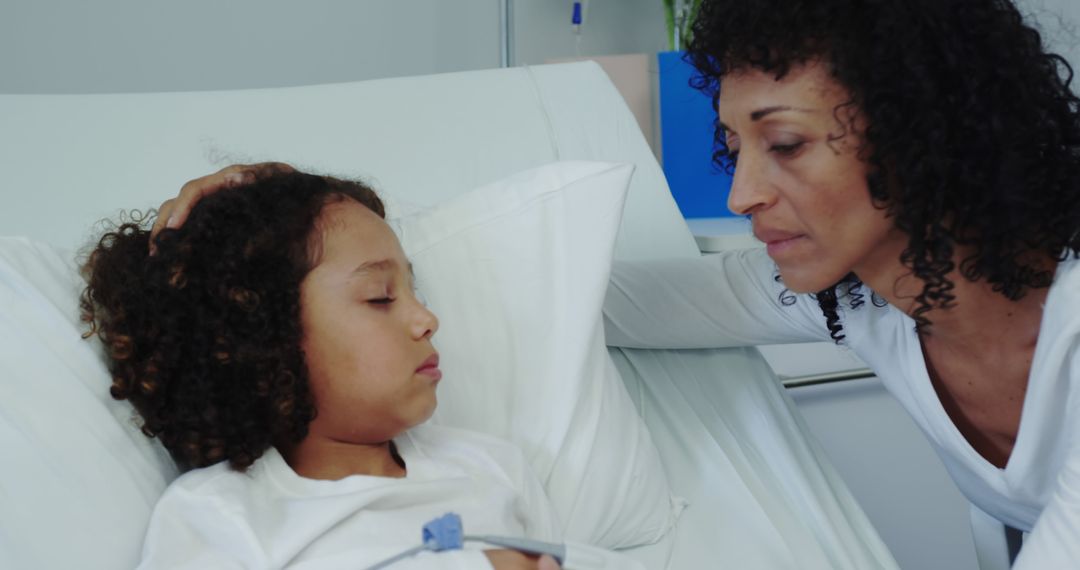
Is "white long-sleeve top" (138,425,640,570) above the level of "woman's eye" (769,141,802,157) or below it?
below

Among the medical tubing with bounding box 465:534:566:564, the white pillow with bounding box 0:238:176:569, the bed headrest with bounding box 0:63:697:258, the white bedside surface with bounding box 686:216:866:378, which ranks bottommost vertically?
the white bedside surface with bounding box 686:216:866:378

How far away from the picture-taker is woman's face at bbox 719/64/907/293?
0.95m

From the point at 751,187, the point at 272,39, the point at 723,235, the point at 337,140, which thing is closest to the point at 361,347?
the point at 751,187

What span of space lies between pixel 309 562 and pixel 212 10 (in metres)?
1.55

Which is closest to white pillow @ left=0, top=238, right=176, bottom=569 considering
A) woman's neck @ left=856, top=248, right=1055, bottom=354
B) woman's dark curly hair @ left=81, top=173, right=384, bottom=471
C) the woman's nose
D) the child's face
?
woman's dark curly hair @ left=81, top=173, right=384, bottom=471

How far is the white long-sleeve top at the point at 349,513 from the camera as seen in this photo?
2.72 feet

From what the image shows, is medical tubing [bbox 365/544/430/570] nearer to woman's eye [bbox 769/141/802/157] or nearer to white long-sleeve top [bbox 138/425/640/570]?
white long-sleeve top [bbox 138/425/640/570]

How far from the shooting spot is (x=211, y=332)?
0.93 meters

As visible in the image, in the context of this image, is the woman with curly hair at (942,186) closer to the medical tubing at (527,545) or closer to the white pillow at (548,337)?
the white pillow at (548,337)

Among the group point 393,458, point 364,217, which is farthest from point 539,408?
point 364,217

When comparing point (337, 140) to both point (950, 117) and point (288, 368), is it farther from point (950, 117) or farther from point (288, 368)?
point (950, 117)

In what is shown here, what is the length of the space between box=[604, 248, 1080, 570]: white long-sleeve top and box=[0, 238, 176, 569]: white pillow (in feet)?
2.12

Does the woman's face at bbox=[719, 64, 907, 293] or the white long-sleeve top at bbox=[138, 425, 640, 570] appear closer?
the white long-sleeve top at bbox=[138, 425, 640, 570]

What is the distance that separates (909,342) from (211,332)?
749 mm
